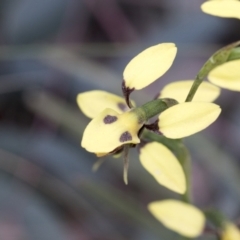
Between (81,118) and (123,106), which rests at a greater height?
(81,118)

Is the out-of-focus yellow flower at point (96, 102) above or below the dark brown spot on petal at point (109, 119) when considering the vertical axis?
above

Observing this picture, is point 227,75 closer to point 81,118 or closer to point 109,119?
point 109,119

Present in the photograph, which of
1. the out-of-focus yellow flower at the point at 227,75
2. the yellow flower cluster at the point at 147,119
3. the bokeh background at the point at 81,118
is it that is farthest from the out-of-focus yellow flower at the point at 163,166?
the bokeh background at the point at 81,118

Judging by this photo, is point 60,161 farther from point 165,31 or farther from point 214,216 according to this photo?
point 214,216

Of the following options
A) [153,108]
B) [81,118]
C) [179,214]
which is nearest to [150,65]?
[153,108]

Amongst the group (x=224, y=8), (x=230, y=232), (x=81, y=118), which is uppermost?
(x=81, y=118)

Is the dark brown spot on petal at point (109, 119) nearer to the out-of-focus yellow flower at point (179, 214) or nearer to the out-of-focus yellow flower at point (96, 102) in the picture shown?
the out-of-focus yellow flower at point (96, 102)
